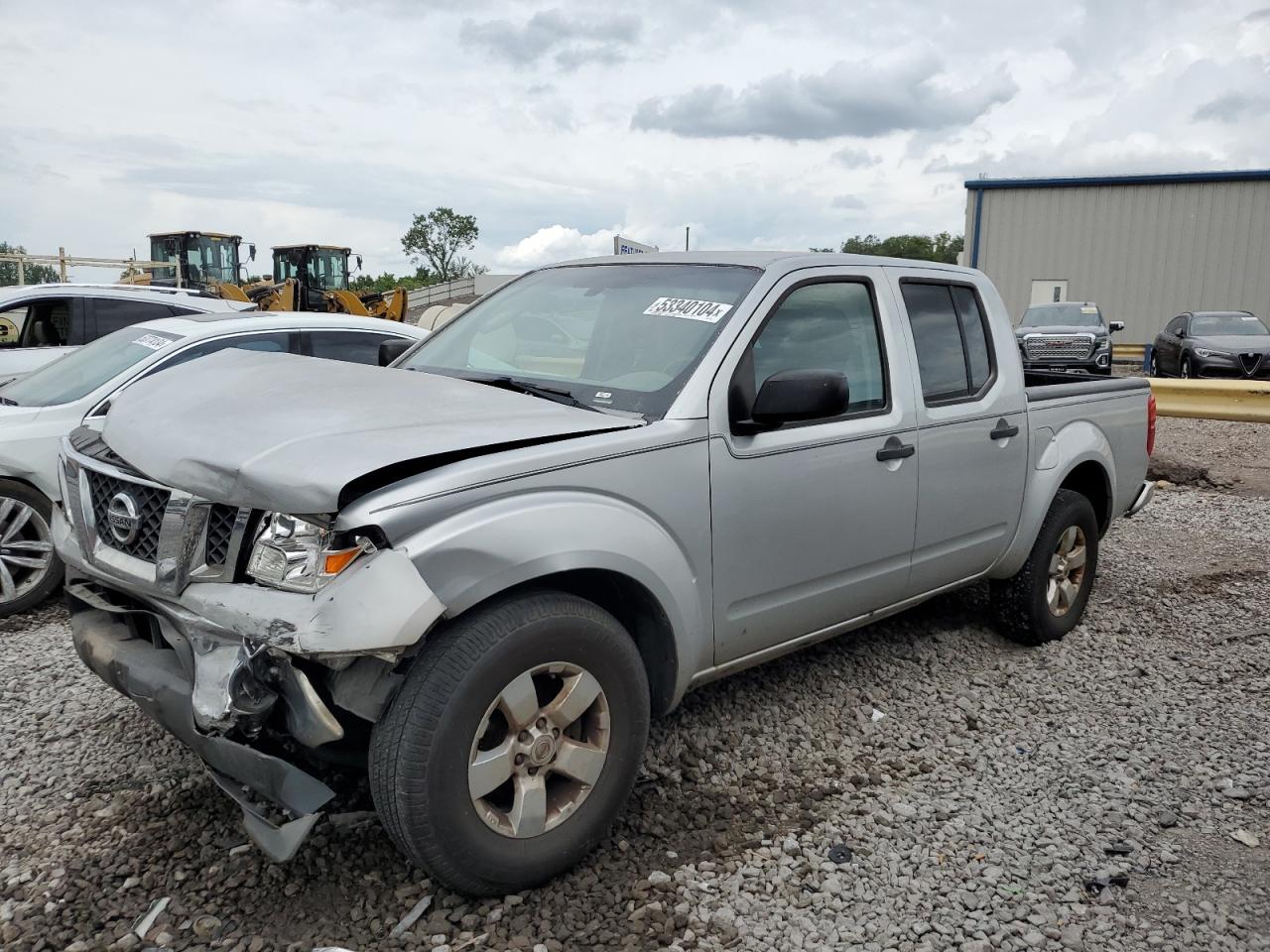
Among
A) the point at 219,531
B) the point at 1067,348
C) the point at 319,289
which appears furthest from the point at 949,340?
the point at 319,289

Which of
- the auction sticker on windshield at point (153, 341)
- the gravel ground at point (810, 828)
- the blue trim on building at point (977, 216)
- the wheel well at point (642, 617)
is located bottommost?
the gravel ground at point (810, 828)

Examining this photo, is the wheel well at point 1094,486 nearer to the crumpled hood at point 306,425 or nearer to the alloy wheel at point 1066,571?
the alloy wheel at point 1066,571

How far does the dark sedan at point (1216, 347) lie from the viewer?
52.7ft

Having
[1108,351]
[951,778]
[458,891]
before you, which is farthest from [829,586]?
[1108,351]

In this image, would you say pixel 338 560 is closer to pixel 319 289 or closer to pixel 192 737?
pixel 192 737

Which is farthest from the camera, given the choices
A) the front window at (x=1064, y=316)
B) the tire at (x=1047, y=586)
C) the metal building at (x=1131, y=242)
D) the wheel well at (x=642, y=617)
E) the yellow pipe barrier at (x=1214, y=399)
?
the metal building at (x=1131, y=242)

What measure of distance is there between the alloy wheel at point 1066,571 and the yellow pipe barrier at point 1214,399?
5.65 metres

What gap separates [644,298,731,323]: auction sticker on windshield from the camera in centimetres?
336

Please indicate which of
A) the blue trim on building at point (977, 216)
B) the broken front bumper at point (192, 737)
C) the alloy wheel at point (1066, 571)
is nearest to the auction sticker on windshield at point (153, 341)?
the broken front bumper at point (192, 737)

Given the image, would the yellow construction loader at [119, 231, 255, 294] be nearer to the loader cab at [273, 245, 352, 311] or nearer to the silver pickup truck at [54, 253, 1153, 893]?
the loader cab at [273, 245, 352, 311]

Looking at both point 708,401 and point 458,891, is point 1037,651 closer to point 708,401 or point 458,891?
point 708,401

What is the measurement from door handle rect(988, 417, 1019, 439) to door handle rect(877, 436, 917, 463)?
639 mm

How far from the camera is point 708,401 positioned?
3.11m

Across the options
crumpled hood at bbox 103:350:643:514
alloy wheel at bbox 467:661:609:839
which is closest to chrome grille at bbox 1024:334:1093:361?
crumpled hood at bbox 103:350:643:514
